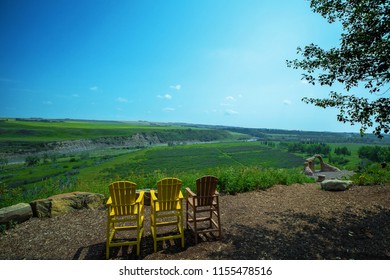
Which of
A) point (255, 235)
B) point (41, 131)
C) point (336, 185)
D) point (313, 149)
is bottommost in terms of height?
point (313, 149)

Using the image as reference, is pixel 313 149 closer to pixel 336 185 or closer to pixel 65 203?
pixel 336 185

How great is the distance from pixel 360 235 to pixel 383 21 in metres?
4.45

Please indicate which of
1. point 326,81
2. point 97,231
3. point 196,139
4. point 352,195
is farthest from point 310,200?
point 196,139

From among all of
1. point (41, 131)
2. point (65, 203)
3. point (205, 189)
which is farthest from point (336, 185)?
point (41, 131)

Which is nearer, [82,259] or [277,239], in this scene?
[82,259]

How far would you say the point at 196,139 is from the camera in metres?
129

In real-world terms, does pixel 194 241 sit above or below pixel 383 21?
below

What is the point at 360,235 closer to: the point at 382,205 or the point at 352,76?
the point at 382,205

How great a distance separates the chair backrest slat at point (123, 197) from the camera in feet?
12.5

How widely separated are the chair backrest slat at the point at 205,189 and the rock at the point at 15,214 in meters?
4.52

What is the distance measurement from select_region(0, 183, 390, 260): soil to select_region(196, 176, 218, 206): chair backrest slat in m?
0.76

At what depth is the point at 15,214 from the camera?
4930mm

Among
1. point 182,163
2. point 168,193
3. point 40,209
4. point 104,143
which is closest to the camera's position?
point 168,193

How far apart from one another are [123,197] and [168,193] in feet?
2.80
